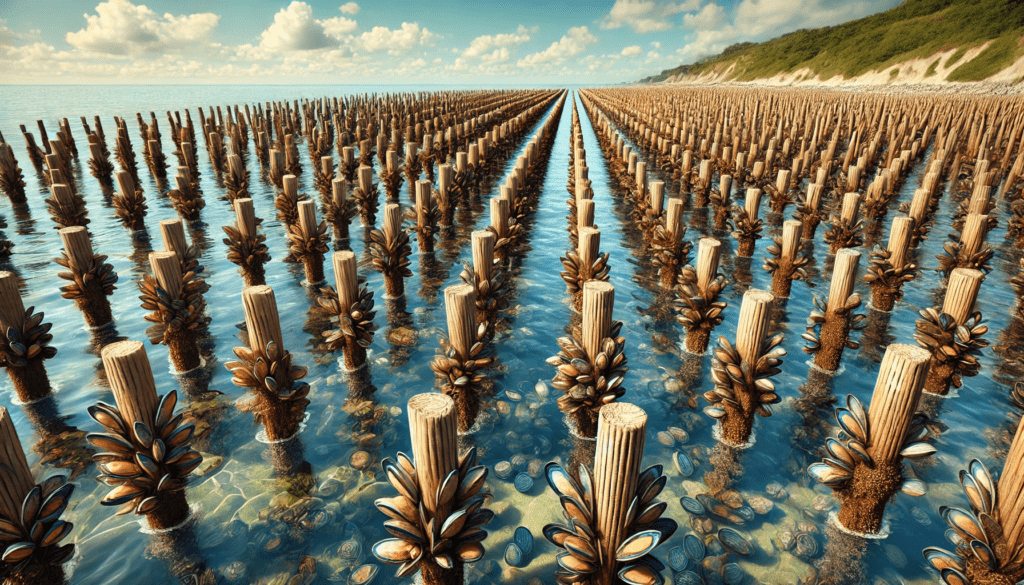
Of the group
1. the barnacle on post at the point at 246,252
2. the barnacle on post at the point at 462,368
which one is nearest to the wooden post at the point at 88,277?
the barnacle on post at the point at 246,252

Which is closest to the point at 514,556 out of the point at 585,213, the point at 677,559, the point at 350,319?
the point at 677,559

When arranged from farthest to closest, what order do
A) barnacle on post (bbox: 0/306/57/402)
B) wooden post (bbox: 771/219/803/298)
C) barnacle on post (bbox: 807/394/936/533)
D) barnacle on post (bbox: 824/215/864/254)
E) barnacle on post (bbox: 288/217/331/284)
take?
barnacle on post (bbox: 824/215/864/254)
barnacle on post (bbox: 288/217/331/284)
wooden post (bbox: 771/219/803/298)
barnacle on post (bbox: 0/306/57/402)
barnacle on post (bbox: 807/394/936/533)

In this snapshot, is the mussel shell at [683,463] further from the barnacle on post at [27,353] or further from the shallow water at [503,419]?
the barnacle on post at [27,353]

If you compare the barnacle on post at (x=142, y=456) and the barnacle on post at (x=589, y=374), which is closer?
the barnacle on post at (x=142, y=456)

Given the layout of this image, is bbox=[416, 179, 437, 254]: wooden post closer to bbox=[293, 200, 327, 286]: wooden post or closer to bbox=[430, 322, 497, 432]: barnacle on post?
bbox=[293, 200, 327, 286]: wooden post

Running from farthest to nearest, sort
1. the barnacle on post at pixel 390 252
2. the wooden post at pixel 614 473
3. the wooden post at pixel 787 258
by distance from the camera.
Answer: the barnacle on post at pixel 390 252 → the wooden post at pixel 787 258 → the wooden post at pixel 614 473

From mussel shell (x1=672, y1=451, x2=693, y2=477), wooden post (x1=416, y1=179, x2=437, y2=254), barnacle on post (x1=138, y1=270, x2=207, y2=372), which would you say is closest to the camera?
mussel shell (x1=672, y1=451, x2=693, y2=477)

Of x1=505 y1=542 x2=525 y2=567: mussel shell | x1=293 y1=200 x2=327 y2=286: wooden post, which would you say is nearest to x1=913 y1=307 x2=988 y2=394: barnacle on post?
x1=505 y1=542 x2=525 y2=567: mussel shell
